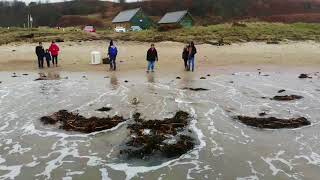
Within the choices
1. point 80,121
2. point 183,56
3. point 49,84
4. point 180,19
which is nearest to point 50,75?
point 49,84

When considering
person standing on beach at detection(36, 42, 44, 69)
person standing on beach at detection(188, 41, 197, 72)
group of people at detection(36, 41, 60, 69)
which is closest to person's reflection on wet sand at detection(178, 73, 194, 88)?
person standing on beach at detection(188, 41, 197, 72)

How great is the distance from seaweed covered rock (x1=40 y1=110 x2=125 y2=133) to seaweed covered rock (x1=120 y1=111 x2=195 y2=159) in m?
0.63

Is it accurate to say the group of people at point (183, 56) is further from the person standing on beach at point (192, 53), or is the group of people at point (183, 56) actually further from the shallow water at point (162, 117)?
the shallow water at point (162, 117)

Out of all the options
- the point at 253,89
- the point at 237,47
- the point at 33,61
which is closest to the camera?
the point at 253,89

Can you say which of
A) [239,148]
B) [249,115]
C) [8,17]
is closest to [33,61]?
[249,115]

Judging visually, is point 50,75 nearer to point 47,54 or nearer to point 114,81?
point 47,54

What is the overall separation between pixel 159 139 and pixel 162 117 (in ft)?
8.75

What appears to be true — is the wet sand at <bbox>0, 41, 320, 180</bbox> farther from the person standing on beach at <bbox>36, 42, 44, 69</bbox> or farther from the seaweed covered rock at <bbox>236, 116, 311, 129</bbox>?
the person standing on beach at <bbox>36, 42, 44, 69</bbox>

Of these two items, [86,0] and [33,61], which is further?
[86,0]

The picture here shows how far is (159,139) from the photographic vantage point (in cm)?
1118

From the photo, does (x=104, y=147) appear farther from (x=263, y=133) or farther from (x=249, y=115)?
(x=249, y=115)

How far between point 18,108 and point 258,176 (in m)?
9.32

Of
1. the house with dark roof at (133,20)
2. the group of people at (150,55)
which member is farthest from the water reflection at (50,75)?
the house with dark roof at (133,20)

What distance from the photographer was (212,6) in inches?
3735
